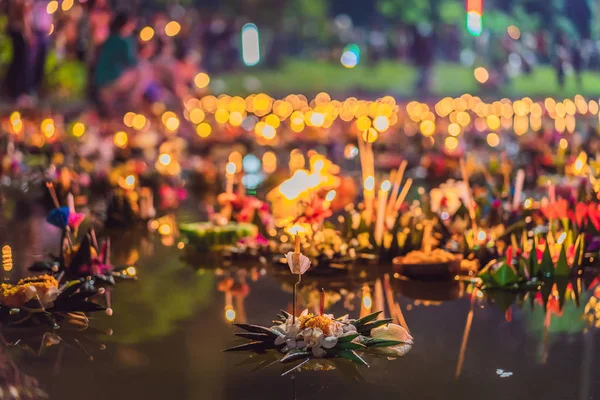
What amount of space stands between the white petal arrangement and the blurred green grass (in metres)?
27.6

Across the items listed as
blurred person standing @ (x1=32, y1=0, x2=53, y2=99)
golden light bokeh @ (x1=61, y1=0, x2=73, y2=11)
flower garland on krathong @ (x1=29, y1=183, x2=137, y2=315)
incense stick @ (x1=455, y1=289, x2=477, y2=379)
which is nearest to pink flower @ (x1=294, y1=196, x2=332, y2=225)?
incense stick @ (x1=455, y1=289, x2=477, y2=379)

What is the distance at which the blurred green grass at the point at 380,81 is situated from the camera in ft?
114

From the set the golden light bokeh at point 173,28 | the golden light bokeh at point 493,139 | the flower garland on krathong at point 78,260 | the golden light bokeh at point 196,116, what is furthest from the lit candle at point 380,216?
the golden light bokeh at point 173,28

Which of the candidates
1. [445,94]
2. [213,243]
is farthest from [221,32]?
[213,243]

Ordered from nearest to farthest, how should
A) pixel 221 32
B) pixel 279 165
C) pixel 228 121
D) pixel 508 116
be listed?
1. pixel 279 165
2. pixel 228 121
3. pixel 508 116
4. pixel 221 32

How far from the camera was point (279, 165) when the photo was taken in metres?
19.6

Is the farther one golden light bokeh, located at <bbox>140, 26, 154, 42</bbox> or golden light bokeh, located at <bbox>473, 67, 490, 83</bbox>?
golden light bokeh, located at <bbox>473, 67, 490, 83</bbox>

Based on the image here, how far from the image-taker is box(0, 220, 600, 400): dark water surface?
5.88 meters

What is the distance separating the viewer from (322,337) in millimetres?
6371

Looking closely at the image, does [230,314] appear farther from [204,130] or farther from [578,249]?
[204,130]

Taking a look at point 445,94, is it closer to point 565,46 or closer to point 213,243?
point 565,46

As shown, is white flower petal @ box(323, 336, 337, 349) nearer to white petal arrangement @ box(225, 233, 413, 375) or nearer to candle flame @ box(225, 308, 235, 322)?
white petal arrangement @ box(225, 233, 413, 375)

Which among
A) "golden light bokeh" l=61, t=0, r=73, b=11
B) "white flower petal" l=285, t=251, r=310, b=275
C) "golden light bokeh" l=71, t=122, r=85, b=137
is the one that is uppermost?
"golden light bokeh" l=61, t=0, r=73, b=11

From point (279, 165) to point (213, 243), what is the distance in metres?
9.28
